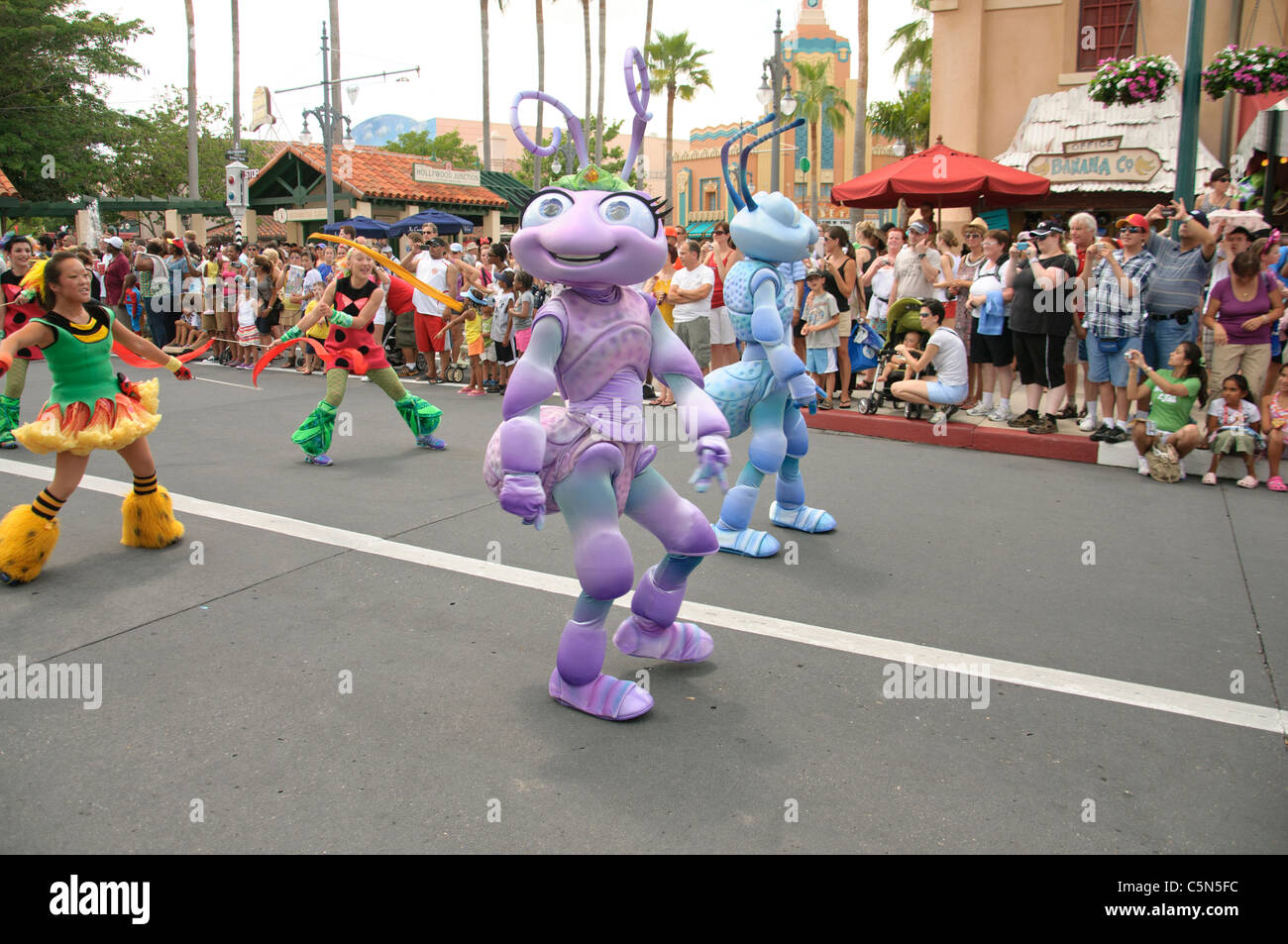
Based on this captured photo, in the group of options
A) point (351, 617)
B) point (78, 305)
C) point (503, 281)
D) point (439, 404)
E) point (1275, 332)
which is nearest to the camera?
point (351, 617)

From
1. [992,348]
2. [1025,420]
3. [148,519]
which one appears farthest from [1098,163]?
[148,519]

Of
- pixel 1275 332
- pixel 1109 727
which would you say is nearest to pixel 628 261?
pixel 1109 727

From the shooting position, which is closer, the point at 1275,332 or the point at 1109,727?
the point at 1109,727

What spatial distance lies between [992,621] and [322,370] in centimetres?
1166

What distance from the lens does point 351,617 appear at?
15.6 feet

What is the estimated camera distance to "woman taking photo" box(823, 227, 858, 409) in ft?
32.9

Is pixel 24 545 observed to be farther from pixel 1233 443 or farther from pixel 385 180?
pixel 385 180

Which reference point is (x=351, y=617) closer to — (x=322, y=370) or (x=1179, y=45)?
(x=322, y=370)

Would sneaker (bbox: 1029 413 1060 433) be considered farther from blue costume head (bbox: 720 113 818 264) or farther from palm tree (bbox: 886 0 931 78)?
palm tree (bbox: 886 0 931 78)

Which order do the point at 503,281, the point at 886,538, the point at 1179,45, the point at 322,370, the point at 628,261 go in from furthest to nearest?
1. the point at 1179,45
2. the point at 322,370
3. the point at 503,281
4. the point at 886,538
5. the point at 628,261

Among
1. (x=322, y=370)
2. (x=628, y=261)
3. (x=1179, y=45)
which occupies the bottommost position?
(x=322, y=370)

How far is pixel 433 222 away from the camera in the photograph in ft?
71.7

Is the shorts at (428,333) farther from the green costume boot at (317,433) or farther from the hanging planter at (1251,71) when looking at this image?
the hanging planter at (1251,71)

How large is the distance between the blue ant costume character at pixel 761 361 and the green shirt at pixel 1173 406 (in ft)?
12.2
